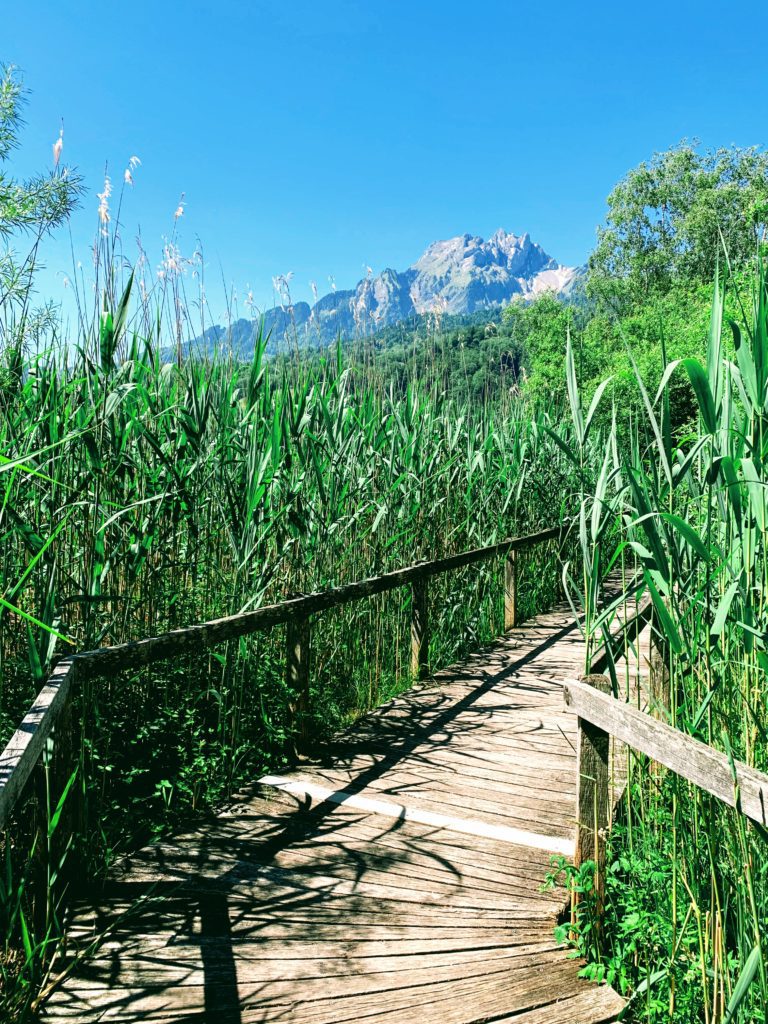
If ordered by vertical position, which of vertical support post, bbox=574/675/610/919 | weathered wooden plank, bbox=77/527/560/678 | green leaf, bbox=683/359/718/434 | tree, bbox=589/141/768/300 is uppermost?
tree, bbox=589/141/768/300

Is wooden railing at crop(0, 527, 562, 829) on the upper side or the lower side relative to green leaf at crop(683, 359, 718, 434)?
lower

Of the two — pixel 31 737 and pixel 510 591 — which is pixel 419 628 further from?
pixel 31 737

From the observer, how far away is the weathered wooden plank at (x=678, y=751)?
4.26 feet

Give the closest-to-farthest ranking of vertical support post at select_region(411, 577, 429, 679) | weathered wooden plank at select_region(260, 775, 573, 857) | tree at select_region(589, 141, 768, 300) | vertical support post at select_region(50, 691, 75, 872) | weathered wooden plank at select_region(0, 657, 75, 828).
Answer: weathered wooden plank at select_region(0, 657, 75, 828), vertical support post at select_region(50, 691, 75, 872), weathered wooden plank at select_region(260, 775, 573, 857), vertical support post at select_region(411, 577, 429, 679), tree at select_region(589, 141, 768, 300)

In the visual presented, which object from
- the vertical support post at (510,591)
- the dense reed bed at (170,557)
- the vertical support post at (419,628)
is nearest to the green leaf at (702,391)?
the dense reed bed at (170,557)

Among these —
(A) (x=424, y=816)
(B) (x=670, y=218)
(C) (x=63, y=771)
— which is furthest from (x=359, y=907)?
(B) (x=670, y=218)

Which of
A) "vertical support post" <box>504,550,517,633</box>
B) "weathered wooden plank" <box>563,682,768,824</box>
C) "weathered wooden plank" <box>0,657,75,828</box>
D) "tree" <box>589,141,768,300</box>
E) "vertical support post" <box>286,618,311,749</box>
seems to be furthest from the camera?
"tree" <box>589,141,768,300</box>

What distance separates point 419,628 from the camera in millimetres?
4469

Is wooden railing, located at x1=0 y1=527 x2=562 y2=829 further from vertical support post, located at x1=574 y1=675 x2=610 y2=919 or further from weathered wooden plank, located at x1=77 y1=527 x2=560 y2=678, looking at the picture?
vertical support post, located at x1=574 y1=675 x2=610 y2=919

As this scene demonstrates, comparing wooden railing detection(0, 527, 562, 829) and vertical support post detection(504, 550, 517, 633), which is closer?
wooden railing detection(0, 527, 562, 829)

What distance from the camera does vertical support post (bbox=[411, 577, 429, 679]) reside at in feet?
14.4

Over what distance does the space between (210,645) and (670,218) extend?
112ft

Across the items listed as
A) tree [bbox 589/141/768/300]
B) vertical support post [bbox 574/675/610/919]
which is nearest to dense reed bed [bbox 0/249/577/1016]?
vertical support post [bbox 574/675/610/919]

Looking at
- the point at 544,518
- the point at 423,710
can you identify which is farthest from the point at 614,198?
the point at 423,710
